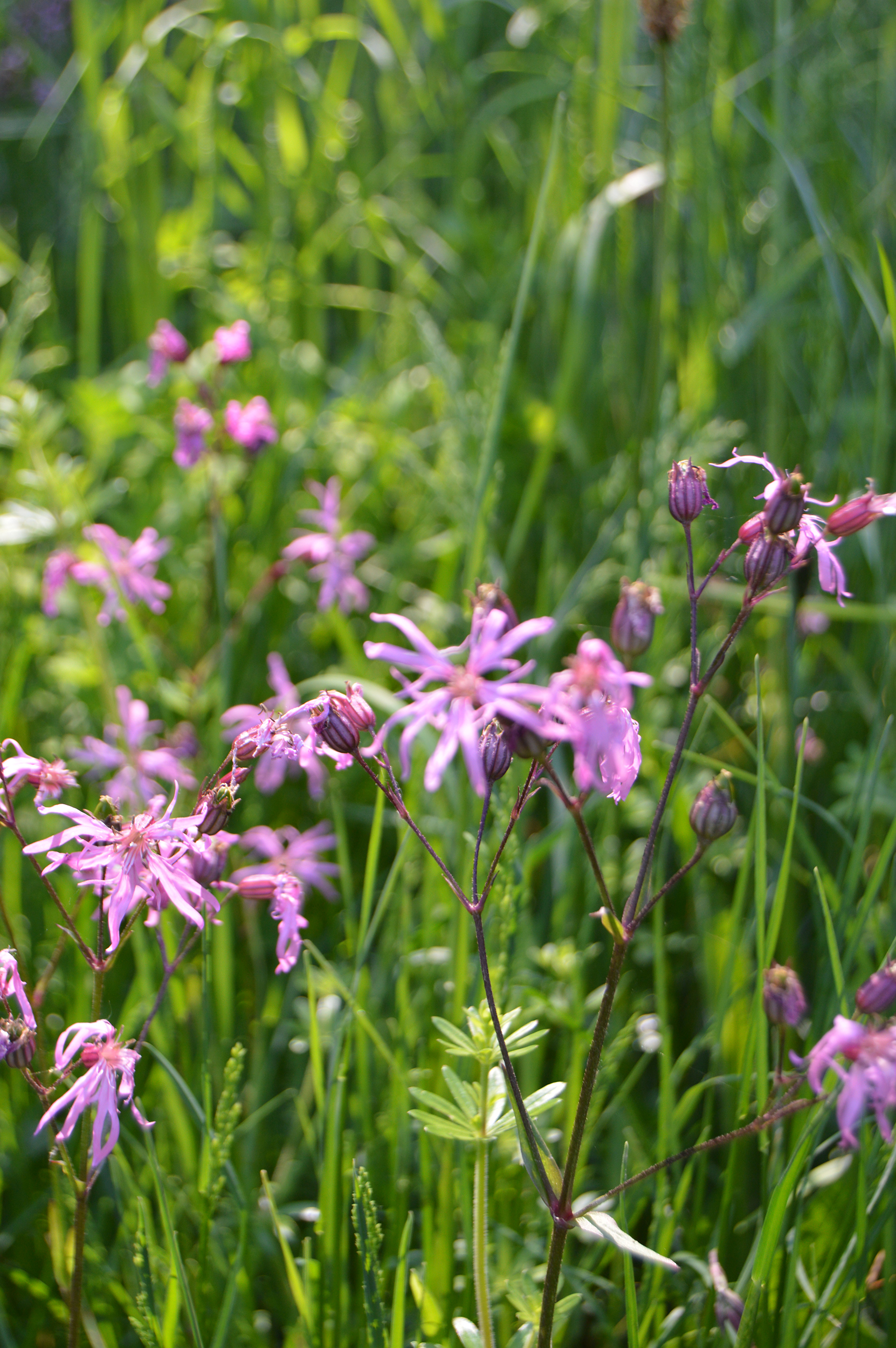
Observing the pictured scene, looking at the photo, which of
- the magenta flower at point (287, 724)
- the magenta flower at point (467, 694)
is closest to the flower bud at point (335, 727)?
the magenta flower at point (467, 694)

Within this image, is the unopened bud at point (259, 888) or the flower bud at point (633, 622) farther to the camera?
the unopened bud at point (259, 888)

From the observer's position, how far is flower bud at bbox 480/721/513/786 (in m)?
1.06

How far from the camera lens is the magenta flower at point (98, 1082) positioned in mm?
1027

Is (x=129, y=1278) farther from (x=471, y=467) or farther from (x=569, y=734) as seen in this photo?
(x=471, y=467)

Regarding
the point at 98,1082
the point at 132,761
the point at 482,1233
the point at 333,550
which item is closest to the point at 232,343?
the point at 333,550

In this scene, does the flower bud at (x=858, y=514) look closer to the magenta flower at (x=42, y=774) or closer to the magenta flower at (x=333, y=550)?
the magenta flower at (x=42, y=774)

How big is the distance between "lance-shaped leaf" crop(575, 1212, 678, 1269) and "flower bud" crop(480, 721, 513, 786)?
45 centimetres

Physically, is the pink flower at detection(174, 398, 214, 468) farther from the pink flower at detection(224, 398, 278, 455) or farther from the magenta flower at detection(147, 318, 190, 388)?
the magenta flower at detection(147, 318, 190, 388)

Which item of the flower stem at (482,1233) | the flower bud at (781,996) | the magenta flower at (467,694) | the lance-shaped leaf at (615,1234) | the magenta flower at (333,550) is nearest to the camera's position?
the magenta flower at (467,694)

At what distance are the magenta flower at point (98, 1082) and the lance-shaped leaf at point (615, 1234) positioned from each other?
0.45 meters

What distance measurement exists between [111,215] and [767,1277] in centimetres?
376

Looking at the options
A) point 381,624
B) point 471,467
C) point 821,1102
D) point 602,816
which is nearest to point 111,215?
point 381,624

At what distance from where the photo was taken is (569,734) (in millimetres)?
849

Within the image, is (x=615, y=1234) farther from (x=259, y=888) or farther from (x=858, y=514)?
(x=858, y=514)
